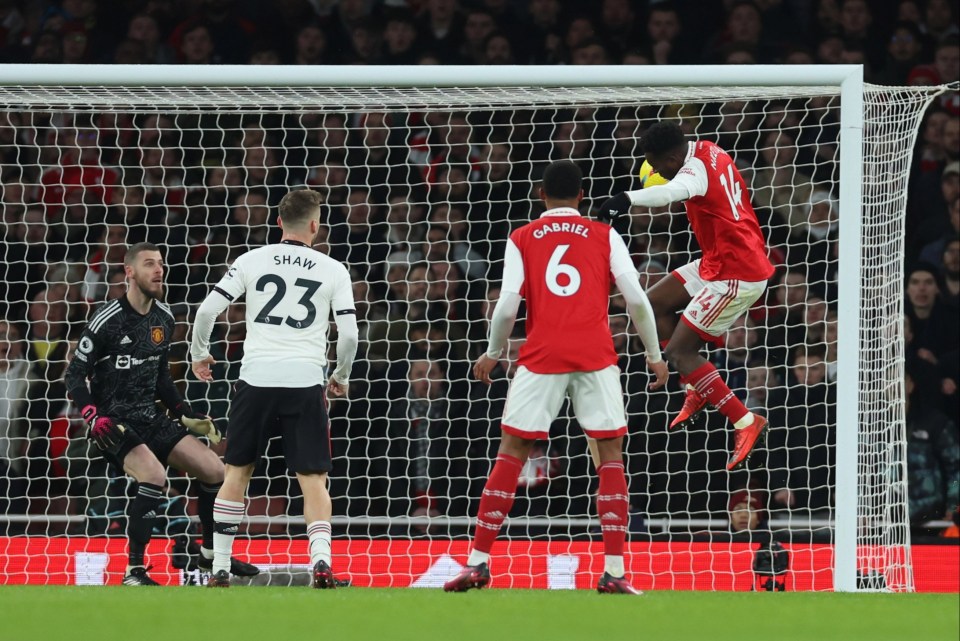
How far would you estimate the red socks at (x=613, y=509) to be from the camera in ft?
17.3

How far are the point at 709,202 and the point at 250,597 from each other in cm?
275

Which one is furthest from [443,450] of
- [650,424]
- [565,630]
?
[565,630]

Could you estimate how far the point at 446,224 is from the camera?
859 centimetres

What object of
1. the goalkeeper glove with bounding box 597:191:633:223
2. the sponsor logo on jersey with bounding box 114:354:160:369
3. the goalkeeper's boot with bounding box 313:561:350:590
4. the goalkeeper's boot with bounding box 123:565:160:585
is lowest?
the goalkeeper's boot with bounding box 123:565:160:585

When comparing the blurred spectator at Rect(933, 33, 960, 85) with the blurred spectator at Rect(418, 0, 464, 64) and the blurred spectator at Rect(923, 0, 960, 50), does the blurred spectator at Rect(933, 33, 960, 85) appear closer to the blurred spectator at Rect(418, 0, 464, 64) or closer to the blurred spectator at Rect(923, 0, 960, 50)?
the blurred spectator at Rect(923, 0, 960, 50)

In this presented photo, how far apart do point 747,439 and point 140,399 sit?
3.02 metres

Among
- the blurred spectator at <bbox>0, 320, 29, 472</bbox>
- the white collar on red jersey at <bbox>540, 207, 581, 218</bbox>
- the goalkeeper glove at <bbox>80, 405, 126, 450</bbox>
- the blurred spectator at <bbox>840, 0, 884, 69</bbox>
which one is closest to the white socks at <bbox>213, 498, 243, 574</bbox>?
the goalkeeper glove at <bbox>80, 405, 126, 450</bbox>

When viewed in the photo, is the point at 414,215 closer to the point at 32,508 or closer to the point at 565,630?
the point at 32,508

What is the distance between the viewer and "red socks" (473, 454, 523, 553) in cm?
529

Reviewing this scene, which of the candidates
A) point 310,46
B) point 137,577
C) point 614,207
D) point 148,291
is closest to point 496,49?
point 310,46

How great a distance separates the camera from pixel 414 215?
32.3 ft

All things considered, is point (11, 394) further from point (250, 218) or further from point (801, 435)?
point (801, 435)

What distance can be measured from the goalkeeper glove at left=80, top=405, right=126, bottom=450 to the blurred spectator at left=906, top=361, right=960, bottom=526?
4.67m

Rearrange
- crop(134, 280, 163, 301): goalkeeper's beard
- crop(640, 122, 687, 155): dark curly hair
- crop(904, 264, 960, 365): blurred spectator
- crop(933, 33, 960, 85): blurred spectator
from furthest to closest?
crop(933, 33, 960, 85): blurred spectator → crop(904, 264, 960, 365): blurred spectator → crop(134, 280, 163, 301): goalkeeper's beard → crop(640, 122, 687, 155): dark curly hair
